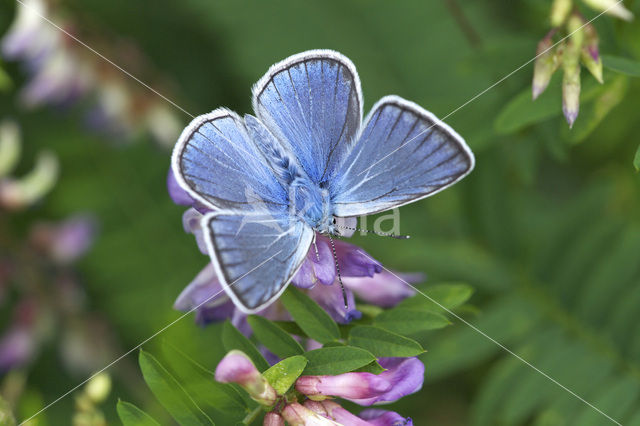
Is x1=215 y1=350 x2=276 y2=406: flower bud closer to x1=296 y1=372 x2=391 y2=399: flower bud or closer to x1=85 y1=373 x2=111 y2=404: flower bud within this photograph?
x1=296 y1=372 x2=391 y2=399: flower bud

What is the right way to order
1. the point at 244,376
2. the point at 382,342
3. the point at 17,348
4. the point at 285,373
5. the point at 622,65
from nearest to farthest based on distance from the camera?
the point at 244,376 < the point at 285,373 < the point at 382,342 < the point at 622,65 < the point at 17,348

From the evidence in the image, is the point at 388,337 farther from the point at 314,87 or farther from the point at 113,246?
the point at 113,246

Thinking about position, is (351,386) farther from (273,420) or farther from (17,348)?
(17,348)

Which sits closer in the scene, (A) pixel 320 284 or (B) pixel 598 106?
(A) pixel 320 284

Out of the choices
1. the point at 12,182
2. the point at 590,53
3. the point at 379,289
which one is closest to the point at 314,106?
the point at 379,289

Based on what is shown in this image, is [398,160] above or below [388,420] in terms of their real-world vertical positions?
above

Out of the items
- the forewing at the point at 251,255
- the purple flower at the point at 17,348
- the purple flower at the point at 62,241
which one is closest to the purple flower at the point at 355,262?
the forewing at the point at 251,255
